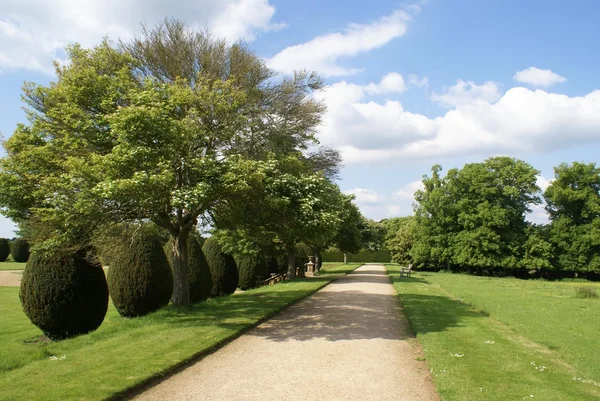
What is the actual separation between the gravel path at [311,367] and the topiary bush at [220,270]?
759 cm

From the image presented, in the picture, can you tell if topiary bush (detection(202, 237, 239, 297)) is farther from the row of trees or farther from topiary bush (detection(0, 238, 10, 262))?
topiary bush (detection(0, 238, 10, 262))

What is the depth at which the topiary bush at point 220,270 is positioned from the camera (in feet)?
64.2

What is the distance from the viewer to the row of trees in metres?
45.9

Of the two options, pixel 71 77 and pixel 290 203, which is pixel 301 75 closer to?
pixel 290 203

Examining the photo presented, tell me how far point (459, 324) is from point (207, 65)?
10860mm

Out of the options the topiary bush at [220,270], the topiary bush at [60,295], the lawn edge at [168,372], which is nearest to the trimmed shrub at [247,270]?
the topiary bush at [220,270]

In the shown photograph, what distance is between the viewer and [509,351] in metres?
8.71

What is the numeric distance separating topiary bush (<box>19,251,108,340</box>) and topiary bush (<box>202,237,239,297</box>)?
8101mm

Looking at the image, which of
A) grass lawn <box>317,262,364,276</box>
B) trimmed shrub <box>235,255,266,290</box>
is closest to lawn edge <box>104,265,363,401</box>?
trimmed shrub <box>235,255,266,290</box>

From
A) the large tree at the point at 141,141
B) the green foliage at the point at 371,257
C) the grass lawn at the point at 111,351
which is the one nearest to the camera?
the grass lawn at the point at 111,351

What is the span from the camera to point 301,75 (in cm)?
1792

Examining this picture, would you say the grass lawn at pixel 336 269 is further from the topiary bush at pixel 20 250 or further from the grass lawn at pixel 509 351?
the topiary bush at pixel 20 250

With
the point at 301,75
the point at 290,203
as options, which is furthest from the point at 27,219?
the point at 301,75

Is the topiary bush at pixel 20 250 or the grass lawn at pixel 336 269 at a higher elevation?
the topiary bush at pixel 20 250
